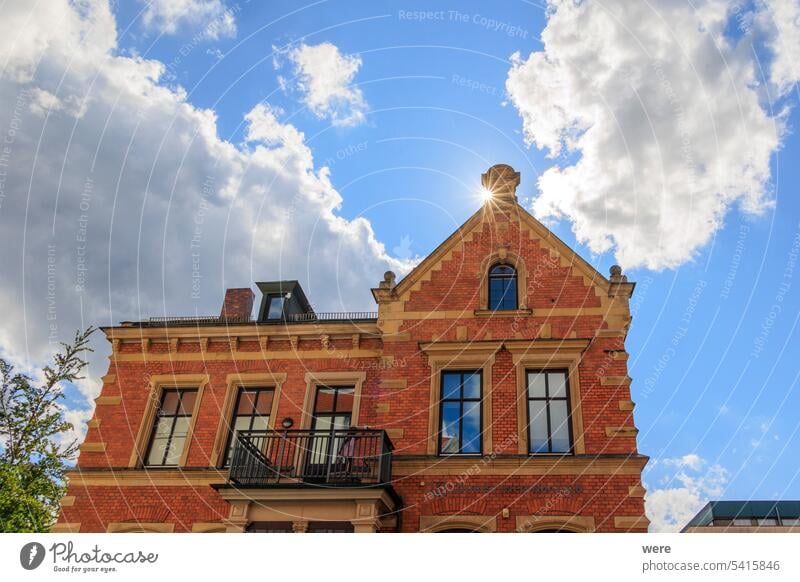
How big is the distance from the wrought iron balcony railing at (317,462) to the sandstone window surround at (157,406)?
9.39ft

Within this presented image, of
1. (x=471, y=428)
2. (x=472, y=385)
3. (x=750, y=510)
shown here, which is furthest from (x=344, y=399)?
(x=750, y=510)

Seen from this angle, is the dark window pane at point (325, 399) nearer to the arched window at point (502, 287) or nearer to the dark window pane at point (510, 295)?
the arched window at point (502, 287)

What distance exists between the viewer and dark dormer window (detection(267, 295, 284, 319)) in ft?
66.9

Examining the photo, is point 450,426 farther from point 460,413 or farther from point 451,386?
point 451,386

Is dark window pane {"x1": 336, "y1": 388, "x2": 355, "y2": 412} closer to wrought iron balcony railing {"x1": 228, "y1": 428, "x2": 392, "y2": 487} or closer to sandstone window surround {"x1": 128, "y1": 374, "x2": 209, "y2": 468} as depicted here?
wrought iron balcony railing {"x1": 228, "y1": 428, "x2": 392, "y2": 487}

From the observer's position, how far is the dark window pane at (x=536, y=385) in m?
16.2

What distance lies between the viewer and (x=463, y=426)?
16.0 m

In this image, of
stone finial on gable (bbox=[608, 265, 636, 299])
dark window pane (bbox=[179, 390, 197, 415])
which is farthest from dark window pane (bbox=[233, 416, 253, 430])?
stone finial on gable (bbox=[608, 265, 636, 299])

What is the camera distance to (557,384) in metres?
16.3
